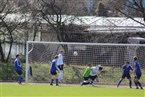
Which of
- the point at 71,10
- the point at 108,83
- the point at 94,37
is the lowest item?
the point at 108,83

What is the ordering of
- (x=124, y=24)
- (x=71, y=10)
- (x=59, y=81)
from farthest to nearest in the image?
(x=124, y=24) < (x=71, y=10) < (x=59, y=81)

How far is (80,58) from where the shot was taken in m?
28.4

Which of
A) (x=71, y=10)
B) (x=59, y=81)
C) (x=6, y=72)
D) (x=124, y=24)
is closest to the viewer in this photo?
(x=59, y=81)

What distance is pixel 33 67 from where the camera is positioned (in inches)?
1135

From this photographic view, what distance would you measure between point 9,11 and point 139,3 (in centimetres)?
1079

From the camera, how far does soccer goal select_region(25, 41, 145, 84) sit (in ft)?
90.6

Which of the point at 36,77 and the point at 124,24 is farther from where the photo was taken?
the point at 124,24

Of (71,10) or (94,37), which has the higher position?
(71,10)

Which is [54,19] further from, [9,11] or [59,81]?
[59,81]

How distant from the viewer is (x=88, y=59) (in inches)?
1127

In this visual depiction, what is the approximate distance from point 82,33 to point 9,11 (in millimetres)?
6567

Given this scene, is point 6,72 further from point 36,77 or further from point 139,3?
point 139,3

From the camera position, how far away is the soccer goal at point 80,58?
27.6m

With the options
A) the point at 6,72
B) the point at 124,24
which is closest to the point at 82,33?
the point at 124,24
